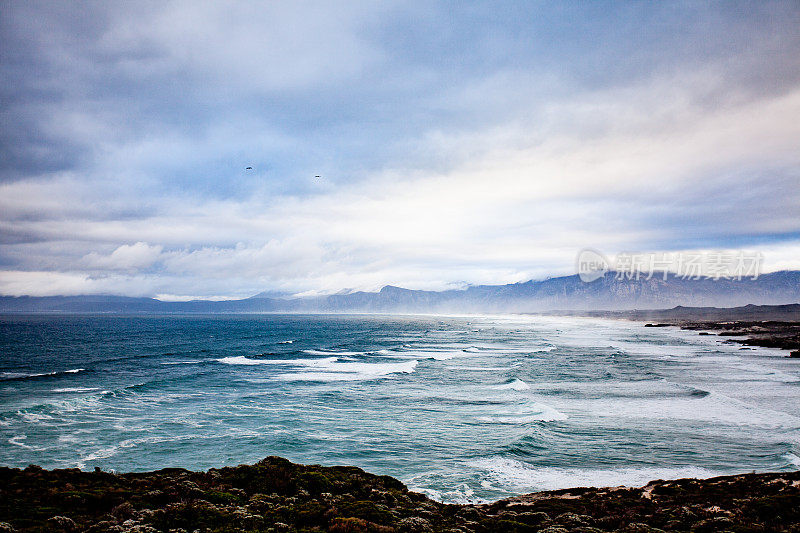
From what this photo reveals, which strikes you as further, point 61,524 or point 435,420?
point 435,420

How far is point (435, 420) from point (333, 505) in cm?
1710

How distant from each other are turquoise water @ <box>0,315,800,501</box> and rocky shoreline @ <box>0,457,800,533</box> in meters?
3.99

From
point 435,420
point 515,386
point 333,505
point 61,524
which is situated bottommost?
point 515,386

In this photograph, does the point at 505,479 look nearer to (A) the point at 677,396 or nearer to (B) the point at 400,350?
(A) the point at 677,396

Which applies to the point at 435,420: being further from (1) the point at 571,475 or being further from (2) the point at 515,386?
(2) the point at 515,386

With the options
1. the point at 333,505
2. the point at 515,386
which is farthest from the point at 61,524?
the point at 515,386

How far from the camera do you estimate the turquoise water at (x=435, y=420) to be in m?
21.1

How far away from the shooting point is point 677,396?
3491cm

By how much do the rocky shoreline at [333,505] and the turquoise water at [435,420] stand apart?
13.1ft

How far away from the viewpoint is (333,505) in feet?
42.8

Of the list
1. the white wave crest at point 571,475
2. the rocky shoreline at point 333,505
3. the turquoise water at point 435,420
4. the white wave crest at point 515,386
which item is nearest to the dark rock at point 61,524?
the rocky shoreline at point 333,505

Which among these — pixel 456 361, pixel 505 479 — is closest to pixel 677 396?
pixel 505 479

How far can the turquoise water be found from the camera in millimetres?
21141

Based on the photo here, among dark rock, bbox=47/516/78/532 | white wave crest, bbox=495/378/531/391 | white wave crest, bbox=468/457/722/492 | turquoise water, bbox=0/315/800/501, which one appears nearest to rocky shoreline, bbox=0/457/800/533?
dark rock, bbox=47/516/78/532
